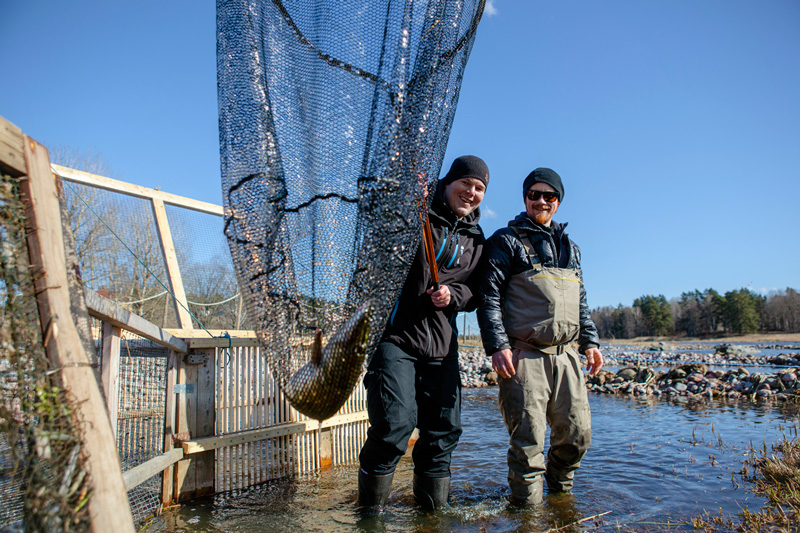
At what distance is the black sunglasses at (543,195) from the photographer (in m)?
3.47

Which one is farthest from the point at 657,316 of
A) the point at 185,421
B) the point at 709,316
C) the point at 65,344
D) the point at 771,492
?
the point at 65,344

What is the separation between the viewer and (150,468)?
8.96 ft

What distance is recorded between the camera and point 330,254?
2424 mm

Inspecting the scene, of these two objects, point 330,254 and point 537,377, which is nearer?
point 330,254

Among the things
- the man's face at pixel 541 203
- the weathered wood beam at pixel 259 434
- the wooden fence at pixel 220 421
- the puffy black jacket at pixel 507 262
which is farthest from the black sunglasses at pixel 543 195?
the weathered wood beam at pixel 259 434

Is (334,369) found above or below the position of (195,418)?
above

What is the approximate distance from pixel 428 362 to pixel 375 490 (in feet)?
2.77

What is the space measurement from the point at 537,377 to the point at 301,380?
1708 mm

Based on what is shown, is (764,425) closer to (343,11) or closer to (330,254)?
(330,254)

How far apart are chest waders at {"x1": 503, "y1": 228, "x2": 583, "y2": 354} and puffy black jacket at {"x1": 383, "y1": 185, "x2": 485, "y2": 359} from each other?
1.03ft

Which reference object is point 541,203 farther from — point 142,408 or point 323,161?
point 142,408

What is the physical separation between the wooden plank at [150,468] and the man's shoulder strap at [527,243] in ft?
9.07

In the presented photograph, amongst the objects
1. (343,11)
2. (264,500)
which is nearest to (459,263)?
(343,11)

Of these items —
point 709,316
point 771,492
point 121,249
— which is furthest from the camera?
point 709,316
